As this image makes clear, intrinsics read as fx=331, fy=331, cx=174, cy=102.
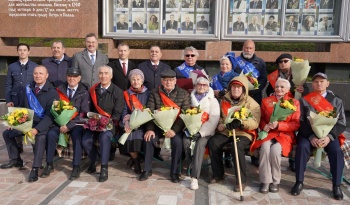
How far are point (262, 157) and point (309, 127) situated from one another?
689 millimetres

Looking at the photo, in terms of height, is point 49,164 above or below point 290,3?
below

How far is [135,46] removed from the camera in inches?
374

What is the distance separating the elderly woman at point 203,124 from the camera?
4180 millimetres

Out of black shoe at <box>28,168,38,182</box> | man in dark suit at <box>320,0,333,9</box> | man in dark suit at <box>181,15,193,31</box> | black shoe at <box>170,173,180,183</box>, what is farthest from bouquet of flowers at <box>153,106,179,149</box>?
man in dark suit at <box>320,0,333,9</box>

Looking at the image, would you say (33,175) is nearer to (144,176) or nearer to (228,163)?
(144,176)

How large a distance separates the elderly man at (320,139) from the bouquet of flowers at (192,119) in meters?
1.25

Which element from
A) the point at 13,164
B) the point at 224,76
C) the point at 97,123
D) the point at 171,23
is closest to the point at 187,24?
the point at 171,23

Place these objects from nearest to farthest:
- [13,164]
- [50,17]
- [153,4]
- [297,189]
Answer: [297,189], [13,164], [153,4], [50,17]

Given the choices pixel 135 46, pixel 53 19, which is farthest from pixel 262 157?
pixel 135 46

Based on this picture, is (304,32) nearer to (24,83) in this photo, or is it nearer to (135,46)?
(135,46)

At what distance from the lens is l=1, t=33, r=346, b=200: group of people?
4.04 metres

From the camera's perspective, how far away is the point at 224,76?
476cm

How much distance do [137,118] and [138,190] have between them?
2.98 ft

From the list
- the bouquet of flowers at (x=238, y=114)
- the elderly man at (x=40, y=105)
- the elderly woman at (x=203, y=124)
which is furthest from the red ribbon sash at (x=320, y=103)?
the elderly man at (x=40, y=105)
